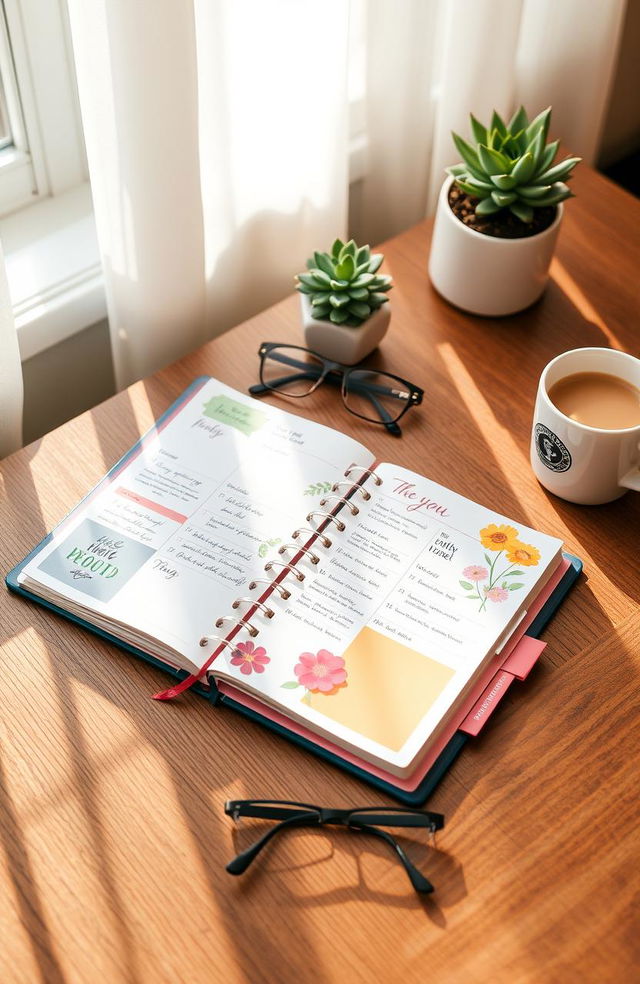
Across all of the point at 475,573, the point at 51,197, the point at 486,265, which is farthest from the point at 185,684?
the point at 51,197

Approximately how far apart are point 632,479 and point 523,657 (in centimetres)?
21

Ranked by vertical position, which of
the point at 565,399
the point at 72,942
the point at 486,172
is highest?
the point at 486,172

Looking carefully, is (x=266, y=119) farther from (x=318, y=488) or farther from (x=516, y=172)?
(x=318, y=488)

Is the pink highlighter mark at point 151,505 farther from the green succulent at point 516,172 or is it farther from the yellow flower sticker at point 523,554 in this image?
the green succulent at point 516,172

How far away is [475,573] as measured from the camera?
0.90 metres

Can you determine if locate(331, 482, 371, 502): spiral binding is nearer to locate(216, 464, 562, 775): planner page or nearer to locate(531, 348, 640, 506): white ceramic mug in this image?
locate(216, 464, 562, 775): planner page

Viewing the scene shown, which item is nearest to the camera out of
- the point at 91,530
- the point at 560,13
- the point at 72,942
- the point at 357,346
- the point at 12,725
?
the point at 72,942

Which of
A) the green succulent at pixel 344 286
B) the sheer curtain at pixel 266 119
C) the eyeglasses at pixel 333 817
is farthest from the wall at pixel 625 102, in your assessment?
the eyeglasses at pixel 333 817

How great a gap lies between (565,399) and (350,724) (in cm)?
39

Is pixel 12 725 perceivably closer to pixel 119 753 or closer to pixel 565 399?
pixel 119 753

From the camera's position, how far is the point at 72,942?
71 cm

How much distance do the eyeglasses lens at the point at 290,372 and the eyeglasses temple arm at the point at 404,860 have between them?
1.55 ft

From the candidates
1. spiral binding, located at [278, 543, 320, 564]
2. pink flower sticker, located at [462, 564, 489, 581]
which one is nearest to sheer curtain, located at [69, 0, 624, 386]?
spiral binding, located at [278, 543, 320, 564]

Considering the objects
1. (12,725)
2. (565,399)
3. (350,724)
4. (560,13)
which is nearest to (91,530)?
(12,725)
